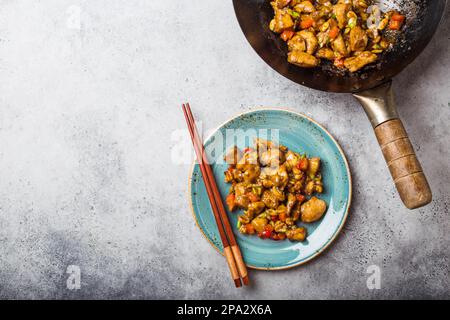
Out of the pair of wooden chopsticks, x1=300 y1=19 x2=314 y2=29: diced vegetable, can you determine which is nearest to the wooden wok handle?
x1=300 y1=19 x2=314 y2=29: diced vegetable

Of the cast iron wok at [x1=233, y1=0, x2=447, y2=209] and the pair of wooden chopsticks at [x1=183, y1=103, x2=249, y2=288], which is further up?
the cast iron wok at [x1=233, y1=0, x2=447, y2=209]

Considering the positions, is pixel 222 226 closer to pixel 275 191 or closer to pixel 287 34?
pixel 275 191

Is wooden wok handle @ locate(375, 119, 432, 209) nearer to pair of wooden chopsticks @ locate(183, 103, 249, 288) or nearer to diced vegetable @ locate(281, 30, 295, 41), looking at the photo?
diced vegetable @ locate(281, 30, 295, 41)

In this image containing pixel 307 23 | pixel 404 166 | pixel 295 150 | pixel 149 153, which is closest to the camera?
pixel 404 166

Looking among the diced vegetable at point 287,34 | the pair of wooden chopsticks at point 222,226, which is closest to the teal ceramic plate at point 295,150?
the pair of wooden chopsticks at point 222,226

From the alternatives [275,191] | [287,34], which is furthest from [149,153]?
[287,34]

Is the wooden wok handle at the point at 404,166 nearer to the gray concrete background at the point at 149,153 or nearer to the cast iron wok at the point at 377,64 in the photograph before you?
the cast iron wok at the point at 377,64
